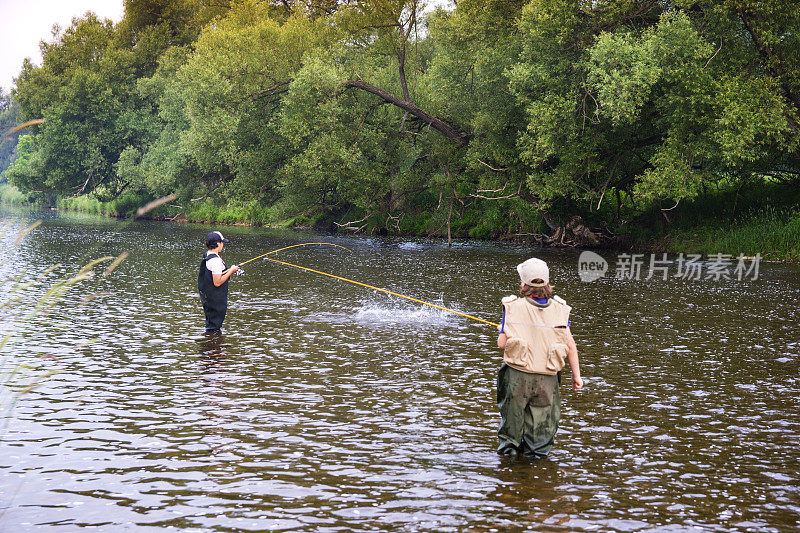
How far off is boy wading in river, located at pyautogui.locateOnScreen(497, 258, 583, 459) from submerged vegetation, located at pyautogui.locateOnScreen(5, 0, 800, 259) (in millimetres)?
22196

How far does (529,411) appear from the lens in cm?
822

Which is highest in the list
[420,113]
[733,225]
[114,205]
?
[420,113]

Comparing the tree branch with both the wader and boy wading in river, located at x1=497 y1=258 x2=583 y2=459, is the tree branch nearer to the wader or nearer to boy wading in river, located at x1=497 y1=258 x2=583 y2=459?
boy wading in river, located at x1=497 y1=258 x2=583 y2=459

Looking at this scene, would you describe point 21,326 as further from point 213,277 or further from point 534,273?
point 534,273

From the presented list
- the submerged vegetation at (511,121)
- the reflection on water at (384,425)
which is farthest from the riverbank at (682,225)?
the reflection on water at (384,425)

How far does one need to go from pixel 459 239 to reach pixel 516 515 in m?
37.2

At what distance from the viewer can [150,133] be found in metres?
67.1

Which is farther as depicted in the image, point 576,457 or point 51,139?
point 51,139

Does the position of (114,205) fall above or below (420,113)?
below

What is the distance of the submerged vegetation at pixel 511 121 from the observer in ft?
97.0

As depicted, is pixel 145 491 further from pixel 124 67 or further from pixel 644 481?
pixel 124 67

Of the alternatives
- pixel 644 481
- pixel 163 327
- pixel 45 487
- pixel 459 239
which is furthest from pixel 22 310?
pixel 459 239

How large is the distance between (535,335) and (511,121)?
2937 cm
